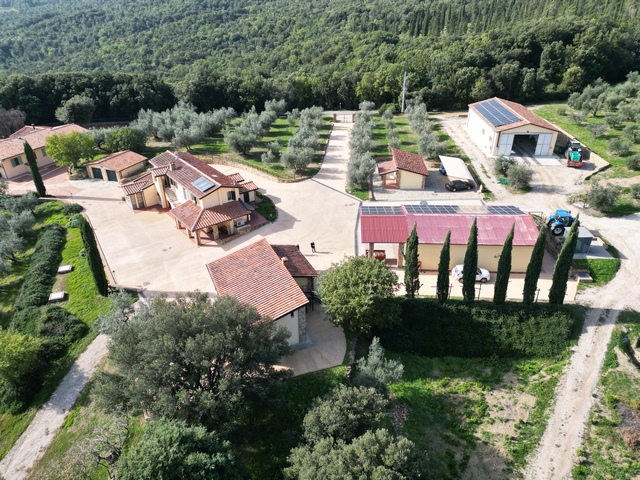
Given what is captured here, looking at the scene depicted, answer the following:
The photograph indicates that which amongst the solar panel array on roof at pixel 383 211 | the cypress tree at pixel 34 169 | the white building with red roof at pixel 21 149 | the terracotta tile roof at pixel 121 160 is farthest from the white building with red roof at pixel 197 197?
the white building with red roof at pixel 21 149

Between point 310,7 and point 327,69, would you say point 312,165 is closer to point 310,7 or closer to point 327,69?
point 327,69

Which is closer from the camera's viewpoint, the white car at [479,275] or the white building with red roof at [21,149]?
the white car at [479,275]

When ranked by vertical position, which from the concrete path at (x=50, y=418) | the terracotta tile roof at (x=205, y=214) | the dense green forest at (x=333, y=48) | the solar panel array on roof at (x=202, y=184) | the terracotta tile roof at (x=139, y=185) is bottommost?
the concrete path at (x=50, y=418)

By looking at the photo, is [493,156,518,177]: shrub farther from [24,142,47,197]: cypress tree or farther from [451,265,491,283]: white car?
[24,142,47,197]: cypress tree

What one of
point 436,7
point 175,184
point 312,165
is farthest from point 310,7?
point 175,184

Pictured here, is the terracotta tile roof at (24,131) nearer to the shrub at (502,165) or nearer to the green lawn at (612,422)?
the shrub at (502,165)

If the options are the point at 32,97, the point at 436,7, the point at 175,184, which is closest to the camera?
the point at 175,184
